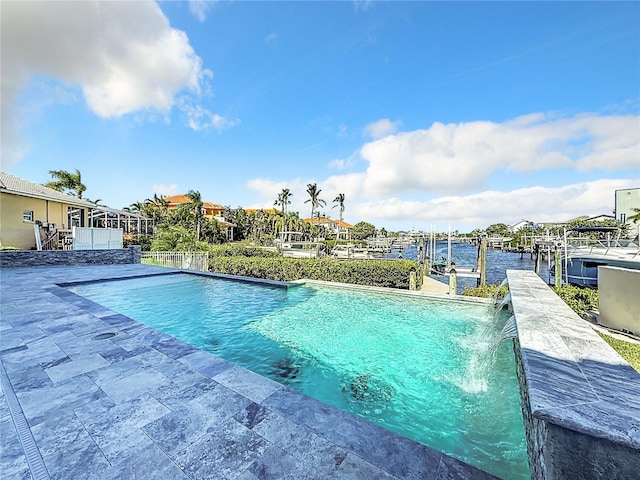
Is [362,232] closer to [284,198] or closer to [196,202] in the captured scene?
[284,198]

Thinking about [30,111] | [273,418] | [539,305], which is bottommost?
[273,418]

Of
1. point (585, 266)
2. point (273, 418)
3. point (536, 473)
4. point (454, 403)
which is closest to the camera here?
point (536, 473)

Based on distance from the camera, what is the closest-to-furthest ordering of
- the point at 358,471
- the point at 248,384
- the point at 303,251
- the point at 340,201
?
1. the point at 358,471
2. the point at 248,384
3. the point at 303,251
4. the point at 340,201

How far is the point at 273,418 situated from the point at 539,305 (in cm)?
311

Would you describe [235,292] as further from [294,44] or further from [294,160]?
[294,160]

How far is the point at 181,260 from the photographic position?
14320 mm

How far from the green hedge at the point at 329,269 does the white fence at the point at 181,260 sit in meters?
0.74

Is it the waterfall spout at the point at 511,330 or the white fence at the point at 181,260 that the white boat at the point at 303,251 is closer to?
the white fence at the point at 181,260

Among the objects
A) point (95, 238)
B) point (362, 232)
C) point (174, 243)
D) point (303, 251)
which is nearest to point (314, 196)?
point (303, 251)

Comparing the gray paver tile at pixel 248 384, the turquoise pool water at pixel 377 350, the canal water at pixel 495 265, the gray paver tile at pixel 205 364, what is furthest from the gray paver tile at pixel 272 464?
the canal water at pixel 495 265

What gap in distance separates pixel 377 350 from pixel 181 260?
1235 centimetres

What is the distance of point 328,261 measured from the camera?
11.3 m

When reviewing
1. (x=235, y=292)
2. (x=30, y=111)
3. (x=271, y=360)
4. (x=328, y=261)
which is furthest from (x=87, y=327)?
(x=30, y=111)

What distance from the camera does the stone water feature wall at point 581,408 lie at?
1.09 metres
